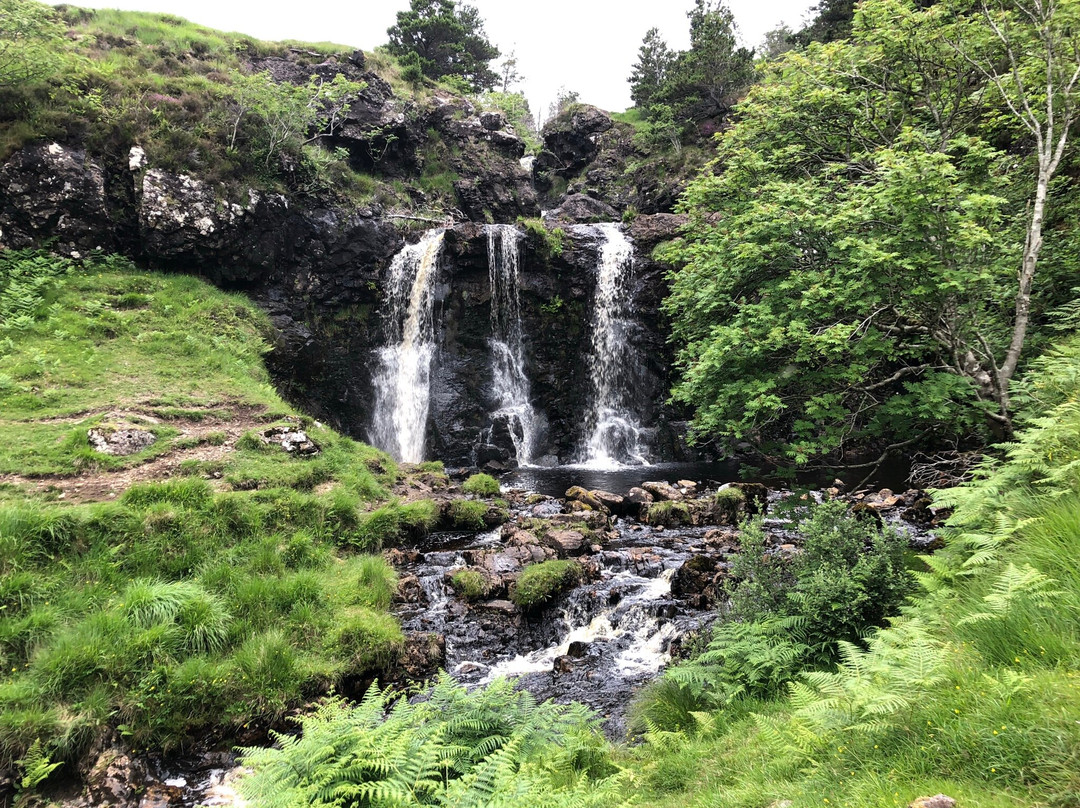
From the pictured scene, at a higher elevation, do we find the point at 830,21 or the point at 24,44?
the point at 830,21

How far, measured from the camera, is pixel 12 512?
820 cm

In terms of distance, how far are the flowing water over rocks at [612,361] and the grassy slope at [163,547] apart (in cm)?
1440

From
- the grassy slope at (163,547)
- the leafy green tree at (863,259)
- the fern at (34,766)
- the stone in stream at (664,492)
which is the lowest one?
the stone in stream at (664,492)

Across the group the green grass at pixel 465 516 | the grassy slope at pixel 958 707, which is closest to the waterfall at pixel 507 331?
the green grass at pixel 465 516

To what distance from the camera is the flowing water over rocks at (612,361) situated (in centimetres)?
2883

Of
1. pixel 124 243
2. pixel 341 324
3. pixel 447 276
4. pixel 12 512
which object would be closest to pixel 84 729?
pixel 12 512

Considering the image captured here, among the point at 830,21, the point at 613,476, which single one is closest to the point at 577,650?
the point at 613,476

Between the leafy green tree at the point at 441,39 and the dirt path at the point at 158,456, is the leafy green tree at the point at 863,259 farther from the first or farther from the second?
the leafy green tree at the point at 441,39

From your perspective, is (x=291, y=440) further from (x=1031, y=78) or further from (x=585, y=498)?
(x=1031, y=78)

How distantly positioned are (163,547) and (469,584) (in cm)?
563

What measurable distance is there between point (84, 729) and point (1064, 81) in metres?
16.4

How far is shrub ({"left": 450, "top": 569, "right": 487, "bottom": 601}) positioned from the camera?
1060 centimetres

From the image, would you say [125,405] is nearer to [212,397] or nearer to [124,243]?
[212,397]

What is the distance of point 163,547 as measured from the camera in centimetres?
913
